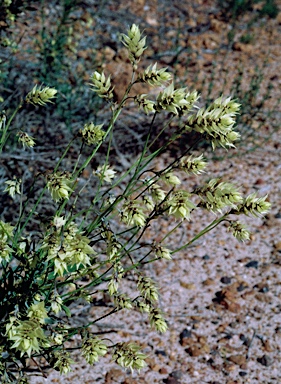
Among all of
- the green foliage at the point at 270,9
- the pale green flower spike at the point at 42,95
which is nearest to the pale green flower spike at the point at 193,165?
the pale green flower spike at the point at 42,95

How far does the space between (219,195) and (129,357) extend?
65 centimetres

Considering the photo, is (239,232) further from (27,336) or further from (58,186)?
(27,336)

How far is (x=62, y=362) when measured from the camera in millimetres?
2258

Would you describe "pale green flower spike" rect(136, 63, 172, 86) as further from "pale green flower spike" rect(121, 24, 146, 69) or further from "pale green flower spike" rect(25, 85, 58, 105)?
"pale green flower spike" rect(25, 85, 58, 105)

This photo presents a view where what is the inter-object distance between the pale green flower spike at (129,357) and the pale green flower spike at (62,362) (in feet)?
0.55

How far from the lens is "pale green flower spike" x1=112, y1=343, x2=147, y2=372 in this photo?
7.14 ft

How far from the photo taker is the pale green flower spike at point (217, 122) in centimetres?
192

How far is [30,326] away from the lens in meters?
1.91

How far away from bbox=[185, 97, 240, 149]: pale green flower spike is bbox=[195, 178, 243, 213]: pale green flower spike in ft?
0.46

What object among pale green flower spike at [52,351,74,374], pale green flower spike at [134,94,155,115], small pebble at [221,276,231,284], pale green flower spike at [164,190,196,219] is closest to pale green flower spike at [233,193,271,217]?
pale green flower spike at [164,190,196,219]

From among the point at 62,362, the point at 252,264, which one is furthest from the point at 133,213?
the point at 252,264

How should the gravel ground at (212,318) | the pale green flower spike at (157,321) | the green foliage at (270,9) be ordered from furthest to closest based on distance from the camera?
1. the green foliage at (270,9)
2. the gravel ground at (212,318)
3. the pale green flower spike at (157,321)

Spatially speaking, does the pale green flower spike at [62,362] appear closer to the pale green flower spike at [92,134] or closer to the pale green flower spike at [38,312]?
the pale green flower spike at [38,312]

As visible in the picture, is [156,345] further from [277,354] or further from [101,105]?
[101,105]
